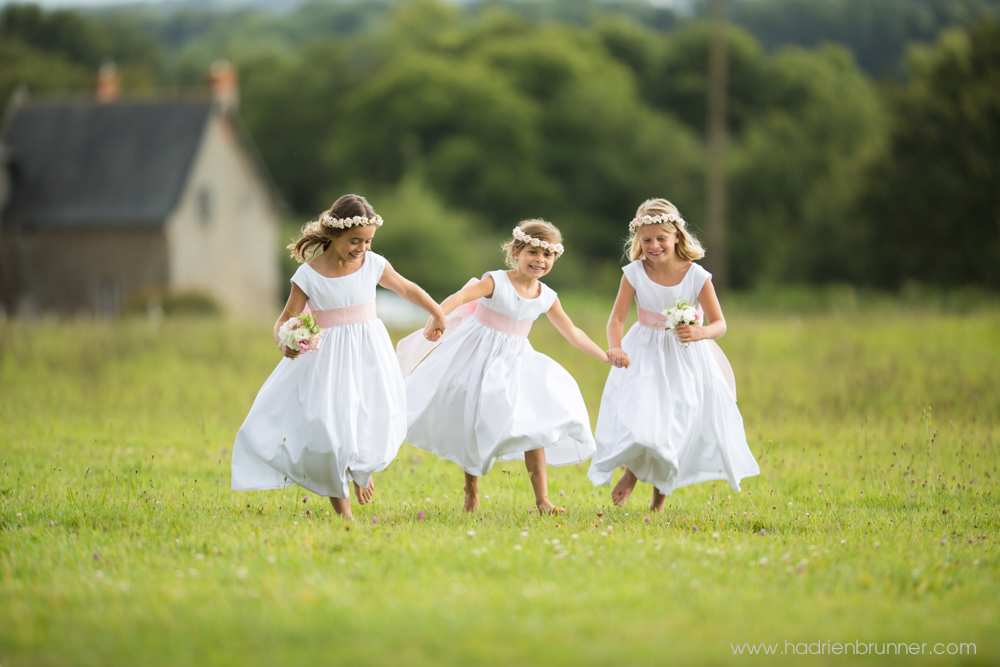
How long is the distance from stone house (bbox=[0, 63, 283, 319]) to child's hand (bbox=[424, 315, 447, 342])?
28.7 metres

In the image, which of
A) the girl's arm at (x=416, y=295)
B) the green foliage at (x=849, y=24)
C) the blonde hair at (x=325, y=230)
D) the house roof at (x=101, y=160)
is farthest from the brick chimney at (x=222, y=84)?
the girl's arm at (x=416, y=295)

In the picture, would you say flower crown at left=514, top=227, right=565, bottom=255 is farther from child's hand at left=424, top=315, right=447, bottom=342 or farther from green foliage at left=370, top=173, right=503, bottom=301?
green foliage at left=370, top=173, right=503, bottom=301

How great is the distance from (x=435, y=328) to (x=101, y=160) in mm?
32230

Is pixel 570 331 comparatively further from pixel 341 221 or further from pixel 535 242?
pixel 341 221

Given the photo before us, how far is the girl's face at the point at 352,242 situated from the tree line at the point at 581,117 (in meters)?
30.0

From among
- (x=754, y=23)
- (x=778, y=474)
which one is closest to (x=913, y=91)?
(x=754, y=23)

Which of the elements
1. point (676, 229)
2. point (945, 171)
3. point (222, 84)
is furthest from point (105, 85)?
point (676, 229)

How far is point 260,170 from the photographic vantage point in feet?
126

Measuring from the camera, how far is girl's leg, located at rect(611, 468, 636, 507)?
22.0 ft

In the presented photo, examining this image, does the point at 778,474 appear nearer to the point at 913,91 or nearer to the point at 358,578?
the point at 358,578

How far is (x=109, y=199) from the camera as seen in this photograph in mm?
34344

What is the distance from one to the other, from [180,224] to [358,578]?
31625 millimetres

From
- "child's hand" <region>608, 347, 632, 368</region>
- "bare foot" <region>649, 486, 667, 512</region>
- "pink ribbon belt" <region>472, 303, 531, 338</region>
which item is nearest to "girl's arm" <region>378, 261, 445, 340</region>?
"pink ribbon belt" <region>472, 303, 531, 338</region>

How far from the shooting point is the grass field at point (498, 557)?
153 inches
